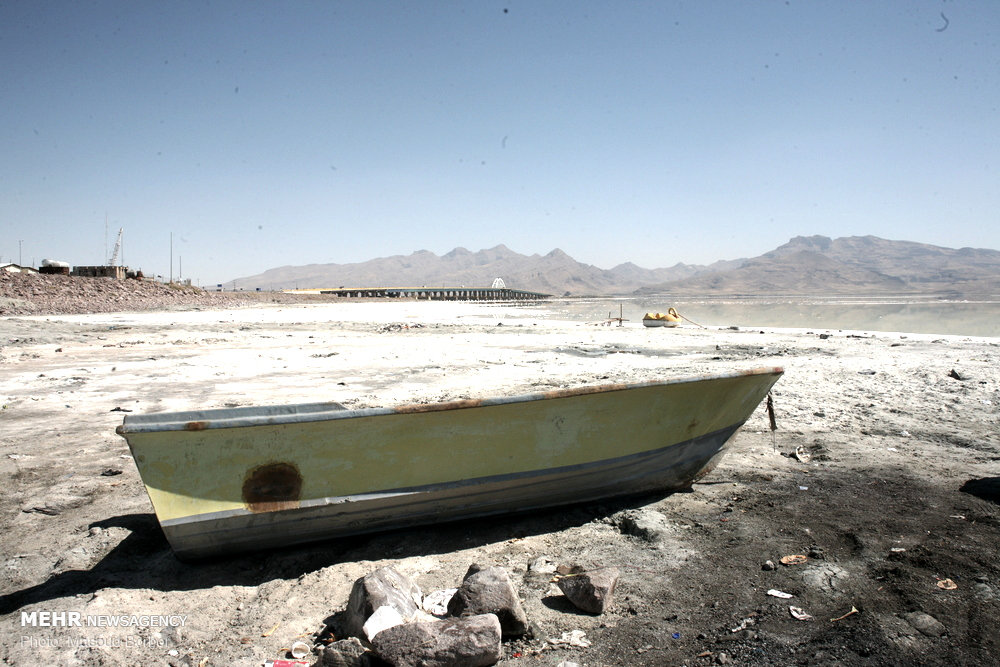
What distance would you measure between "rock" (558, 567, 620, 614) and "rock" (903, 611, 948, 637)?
146 centimetres

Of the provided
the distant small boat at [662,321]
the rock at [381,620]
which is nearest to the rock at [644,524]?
the rock at [381,620]

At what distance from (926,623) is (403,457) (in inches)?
115

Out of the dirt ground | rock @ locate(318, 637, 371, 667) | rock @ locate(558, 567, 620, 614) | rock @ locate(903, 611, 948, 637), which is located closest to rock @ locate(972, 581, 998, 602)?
the dirt ground

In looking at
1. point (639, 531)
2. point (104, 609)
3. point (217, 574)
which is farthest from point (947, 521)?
point (104, 609)

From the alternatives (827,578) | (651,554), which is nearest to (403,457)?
(651,554)

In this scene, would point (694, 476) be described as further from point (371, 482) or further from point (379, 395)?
point (379, 395)

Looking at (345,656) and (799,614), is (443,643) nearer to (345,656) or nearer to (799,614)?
(345,656)

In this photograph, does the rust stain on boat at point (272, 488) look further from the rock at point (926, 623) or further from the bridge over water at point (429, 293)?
the bridge over water at point (429, 293)

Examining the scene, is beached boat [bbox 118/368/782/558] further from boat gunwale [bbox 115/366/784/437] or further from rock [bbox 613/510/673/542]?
rock [bbox 613/510/673/542]

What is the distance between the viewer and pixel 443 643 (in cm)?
238

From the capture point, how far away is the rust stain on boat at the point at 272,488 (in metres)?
3.30

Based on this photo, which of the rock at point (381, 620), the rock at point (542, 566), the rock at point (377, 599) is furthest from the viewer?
the rock at point (542, 566)

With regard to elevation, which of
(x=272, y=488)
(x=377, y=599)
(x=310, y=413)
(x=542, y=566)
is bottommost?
(x=542, y=566)

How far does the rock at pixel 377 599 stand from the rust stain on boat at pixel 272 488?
2.78 feet
